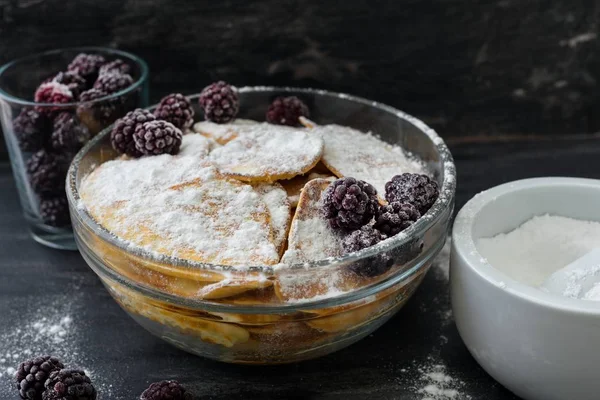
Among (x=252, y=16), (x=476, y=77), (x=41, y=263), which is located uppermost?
(x=252, y=16)

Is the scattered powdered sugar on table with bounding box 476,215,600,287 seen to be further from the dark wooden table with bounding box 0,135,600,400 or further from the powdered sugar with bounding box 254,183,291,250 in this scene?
the powdered sugar with bounding box 254,183,291,250

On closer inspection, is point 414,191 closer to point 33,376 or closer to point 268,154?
point 268,154

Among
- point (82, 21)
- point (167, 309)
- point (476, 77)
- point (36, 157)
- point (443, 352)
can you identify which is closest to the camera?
point (167, 309)

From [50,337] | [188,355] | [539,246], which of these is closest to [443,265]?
[539,246]

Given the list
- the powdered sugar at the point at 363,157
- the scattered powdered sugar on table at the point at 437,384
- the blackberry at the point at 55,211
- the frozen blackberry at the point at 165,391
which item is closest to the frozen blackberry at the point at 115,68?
the blackberry at the point at 55,211

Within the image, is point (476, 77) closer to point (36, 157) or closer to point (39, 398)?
point (36, 157)

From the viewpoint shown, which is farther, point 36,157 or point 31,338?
point 36,157


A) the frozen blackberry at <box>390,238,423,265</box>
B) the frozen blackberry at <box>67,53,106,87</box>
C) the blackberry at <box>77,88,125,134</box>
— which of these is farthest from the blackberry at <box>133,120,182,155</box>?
the frozen blackberry at <box>390,238,423,265</box>

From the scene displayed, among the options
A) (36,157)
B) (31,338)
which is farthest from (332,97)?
(31,338)
